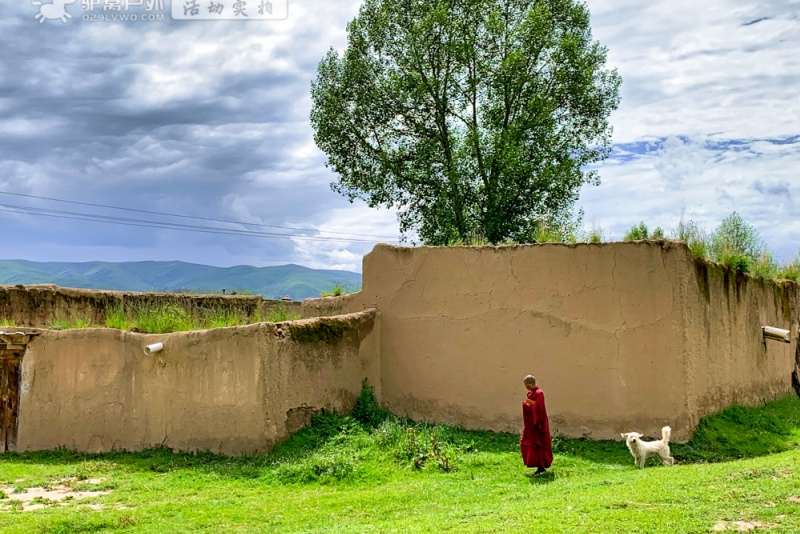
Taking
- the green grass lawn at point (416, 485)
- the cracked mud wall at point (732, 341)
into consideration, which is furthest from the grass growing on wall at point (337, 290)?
the cracked mud wall at point (732, 341)

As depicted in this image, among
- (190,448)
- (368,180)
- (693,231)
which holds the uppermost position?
(368,180)

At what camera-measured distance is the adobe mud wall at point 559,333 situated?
1166cm

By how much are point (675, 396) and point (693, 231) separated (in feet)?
11.3

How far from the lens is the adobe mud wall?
1166 cm

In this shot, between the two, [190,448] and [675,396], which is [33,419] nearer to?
[190,448]

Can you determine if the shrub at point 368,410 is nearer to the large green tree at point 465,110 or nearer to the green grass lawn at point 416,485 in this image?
the green grass lawn at point 416,485

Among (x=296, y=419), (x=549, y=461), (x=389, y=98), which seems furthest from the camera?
(x=389, y=98)

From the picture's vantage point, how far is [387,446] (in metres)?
11.0

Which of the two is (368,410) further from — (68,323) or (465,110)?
(465,110)

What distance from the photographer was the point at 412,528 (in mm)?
7035

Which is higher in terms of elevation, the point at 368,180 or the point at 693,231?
the point at 368,180

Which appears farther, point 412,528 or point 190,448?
point 190,448

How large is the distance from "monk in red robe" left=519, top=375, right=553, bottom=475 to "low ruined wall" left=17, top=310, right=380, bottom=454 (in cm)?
366

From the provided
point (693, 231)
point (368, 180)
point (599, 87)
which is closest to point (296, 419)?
point (693, 231)
